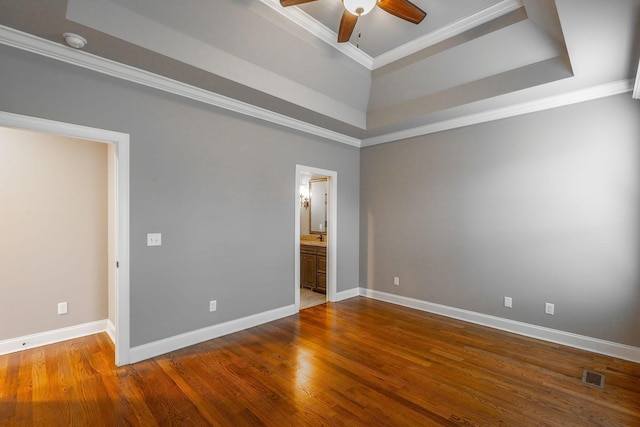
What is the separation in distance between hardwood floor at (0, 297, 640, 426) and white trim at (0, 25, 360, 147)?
2704 mm

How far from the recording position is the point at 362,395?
7.90 ft

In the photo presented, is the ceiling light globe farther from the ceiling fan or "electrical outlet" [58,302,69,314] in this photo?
"electrical outlet" [58,302,69,314]

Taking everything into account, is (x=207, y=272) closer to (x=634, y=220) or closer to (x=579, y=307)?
(x=579, y=307)

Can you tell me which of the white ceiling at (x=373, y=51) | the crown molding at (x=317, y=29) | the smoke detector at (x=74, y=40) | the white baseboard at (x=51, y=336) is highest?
the crown molding at (x=317, y=29)

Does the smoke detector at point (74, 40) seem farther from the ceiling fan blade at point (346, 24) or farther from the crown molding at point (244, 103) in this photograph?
the ceiling fan blade at point (346, 24)

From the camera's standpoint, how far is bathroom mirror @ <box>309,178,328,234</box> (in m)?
6.24

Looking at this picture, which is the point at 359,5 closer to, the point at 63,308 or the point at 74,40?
the point at 74,40

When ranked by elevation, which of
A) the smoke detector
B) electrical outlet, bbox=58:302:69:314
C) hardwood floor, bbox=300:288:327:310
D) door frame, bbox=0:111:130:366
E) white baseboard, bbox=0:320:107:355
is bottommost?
hardwood floor, bbox=300:288:327:310

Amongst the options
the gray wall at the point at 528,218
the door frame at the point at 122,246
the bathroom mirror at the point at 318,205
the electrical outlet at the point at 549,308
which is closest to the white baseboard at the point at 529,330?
the gray wall at the point at 528,218

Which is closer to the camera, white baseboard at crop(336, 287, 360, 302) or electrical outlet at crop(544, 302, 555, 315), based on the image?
electrical outlet at crop(544, 302, 555, 315)

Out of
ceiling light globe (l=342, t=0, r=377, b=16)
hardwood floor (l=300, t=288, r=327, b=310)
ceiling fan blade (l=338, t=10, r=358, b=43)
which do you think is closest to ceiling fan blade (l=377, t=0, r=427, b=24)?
ceiling light globe (l=342, t=0, r=377, b=16)

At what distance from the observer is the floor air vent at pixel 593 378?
258 centimetres

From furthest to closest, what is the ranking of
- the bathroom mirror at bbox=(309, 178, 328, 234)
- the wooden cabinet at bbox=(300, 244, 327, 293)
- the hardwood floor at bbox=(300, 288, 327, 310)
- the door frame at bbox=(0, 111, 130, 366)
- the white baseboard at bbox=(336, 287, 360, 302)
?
the bathroom mirror at bbox=(309, 178, 328, 234)
the wooden cabinet at bbox=(300, 244, 327, 293)
the white baseboard at bbox=(336, 287, 360, 302)
the hardwood floor at bbox=(300, 288, 327, 310)
the door frame at bbox=(0, 111, 130, 366)

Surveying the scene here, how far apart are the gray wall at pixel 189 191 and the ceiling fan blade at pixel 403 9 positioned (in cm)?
204
